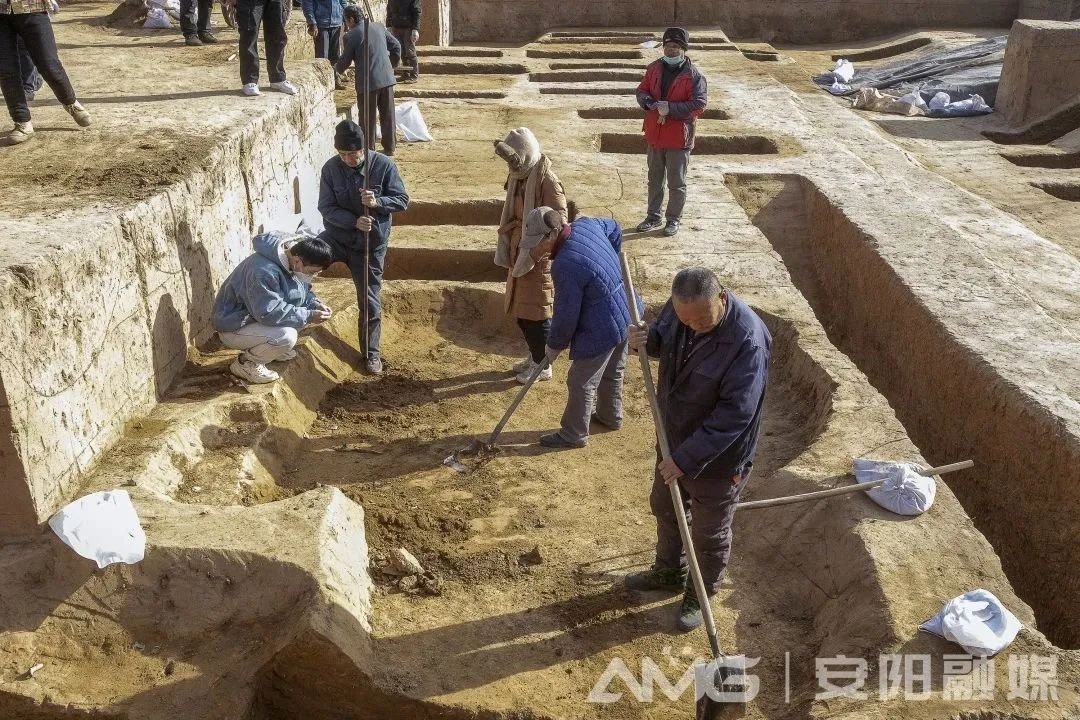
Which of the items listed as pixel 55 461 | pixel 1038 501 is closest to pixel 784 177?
pixel 1038 501

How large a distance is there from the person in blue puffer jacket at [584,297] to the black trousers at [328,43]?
738 centimetres

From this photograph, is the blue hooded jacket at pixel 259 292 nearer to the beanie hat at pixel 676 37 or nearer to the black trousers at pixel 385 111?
the beanie hat at pixel 676 37

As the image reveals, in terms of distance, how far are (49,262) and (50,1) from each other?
9.18 ft

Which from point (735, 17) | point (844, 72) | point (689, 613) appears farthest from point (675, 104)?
point (735, 17)

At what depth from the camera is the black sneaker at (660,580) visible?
541cm

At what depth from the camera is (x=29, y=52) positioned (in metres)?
7.14

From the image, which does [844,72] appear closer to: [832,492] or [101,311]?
[832,492]

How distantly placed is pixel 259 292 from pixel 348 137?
1276mm

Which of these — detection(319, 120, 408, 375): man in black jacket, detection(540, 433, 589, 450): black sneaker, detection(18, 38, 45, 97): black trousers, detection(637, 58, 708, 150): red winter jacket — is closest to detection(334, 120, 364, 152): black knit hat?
detection(319, 120, 408, 375): man in black jacket

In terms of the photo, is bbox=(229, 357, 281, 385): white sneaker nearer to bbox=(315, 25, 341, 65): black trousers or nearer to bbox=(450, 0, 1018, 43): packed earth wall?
bbox=(315, 25, 341, 65): black trousers

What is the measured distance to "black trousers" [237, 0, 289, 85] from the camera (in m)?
8.78

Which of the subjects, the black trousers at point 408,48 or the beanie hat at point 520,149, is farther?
the black trousers at point 408,48

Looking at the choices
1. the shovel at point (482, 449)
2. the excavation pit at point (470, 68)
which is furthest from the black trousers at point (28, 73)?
the excavation pit at point (470, 68)

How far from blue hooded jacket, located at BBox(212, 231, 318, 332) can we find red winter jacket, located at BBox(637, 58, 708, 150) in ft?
12.2
